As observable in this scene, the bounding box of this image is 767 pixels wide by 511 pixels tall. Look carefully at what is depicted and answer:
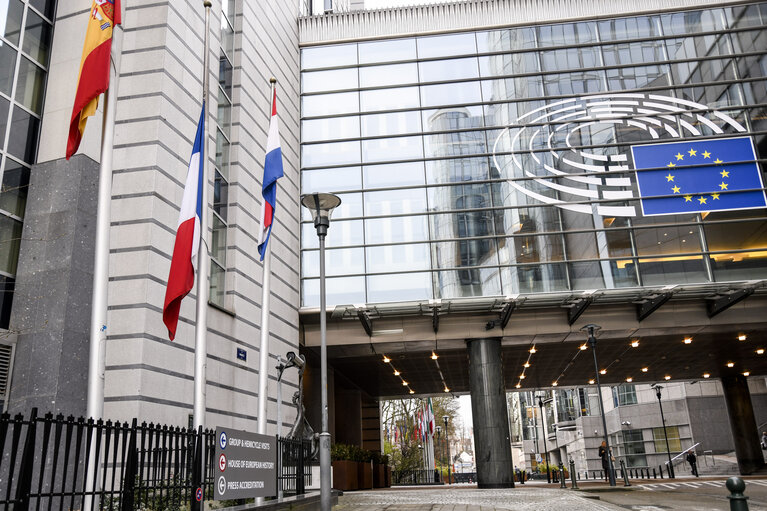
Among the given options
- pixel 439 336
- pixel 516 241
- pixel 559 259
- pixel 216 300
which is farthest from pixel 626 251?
pixel 216 300

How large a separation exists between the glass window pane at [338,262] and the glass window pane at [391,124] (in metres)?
Answer: 5.84

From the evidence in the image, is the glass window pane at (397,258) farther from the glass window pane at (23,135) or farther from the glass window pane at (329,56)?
the glass window pane at (23,135)

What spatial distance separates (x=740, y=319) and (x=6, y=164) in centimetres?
2692

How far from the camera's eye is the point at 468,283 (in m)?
26.4

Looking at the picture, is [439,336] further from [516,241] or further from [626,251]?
[626,251]

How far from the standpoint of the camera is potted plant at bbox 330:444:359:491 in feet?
88.7

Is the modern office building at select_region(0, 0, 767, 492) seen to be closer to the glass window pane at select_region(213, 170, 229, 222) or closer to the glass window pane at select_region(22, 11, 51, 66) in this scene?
the glass window pane at select_region(213, 170, 229, 222)

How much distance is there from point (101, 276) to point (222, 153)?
11323 millimetres

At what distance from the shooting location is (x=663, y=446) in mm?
59188

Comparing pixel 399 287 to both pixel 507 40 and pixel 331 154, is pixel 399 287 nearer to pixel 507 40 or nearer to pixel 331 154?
pixel 331 154

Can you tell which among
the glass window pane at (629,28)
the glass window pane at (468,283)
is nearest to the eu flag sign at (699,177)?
the glass window pane at (629,28)

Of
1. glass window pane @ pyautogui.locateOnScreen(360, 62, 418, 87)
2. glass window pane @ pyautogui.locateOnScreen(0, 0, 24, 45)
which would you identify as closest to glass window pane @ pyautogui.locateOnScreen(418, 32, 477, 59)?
glass window pane @ pyautogui.locateOnScreen(360, 62, 418, 87)

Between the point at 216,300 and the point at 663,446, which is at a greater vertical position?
the point at 216,300

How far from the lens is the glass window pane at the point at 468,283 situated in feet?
86.2
